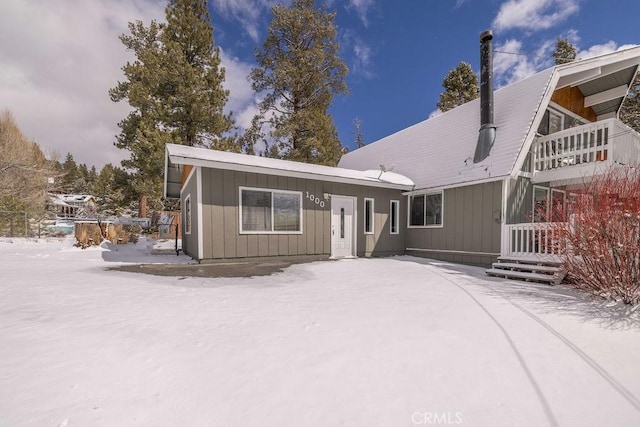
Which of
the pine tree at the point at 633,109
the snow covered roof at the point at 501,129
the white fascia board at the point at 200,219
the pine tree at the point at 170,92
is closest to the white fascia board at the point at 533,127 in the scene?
the snow covered roof at the point at 501,129

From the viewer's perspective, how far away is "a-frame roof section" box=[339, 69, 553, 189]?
7969mm

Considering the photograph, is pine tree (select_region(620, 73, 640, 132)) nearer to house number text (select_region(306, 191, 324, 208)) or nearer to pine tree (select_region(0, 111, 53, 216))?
house number text (select_region(306, 191, 324, 208))

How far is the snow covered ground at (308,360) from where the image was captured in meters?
1.65

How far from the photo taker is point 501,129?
340 inches

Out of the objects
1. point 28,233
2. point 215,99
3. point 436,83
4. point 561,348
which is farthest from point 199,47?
point 561,348

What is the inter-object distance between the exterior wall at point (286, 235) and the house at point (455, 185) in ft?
0.11

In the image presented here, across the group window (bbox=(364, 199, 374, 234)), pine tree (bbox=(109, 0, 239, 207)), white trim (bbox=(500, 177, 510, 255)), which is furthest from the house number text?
pine tree (bbox=(109, 0, 239, 207))

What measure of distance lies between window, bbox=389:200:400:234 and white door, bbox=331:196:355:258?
5.50ft

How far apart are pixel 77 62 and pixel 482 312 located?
15517 mm

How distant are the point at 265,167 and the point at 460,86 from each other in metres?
20.1

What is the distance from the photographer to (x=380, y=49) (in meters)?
18.4

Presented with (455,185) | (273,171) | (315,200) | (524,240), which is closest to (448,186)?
(455,185)

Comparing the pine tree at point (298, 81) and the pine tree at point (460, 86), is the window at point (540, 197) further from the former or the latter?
the pine tree at point (460, 86)

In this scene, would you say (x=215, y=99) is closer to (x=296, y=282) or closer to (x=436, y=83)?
(x=296, y=282)
